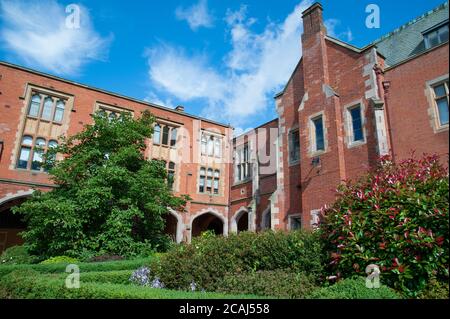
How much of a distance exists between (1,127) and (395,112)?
20018mm

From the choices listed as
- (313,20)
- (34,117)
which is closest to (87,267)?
(34,117)

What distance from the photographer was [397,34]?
14266 millimetres

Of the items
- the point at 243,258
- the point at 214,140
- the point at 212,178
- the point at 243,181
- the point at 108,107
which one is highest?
the point at 108,107

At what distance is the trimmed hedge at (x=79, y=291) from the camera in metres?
5.12

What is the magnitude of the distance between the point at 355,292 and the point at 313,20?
14.2 meters

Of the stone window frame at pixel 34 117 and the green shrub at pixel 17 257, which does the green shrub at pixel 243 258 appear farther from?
the stone window frame at pixel 34 117

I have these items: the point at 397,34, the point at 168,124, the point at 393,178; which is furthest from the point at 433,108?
the point at 168,124

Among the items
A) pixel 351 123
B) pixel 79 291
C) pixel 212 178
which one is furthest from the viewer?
pixel 212 178

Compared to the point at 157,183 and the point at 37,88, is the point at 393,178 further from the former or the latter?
the point at 37,88

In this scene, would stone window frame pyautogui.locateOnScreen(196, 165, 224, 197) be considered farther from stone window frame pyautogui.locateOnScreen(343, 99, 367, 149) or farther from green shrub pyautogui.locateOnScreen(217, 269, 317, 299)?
green shrub pyautogui.locateOnScreen(217, 269, 317, 299)

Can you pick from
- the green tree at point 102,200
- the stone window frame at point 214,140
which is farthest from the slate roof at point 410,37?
the stone window frame at point 214,140

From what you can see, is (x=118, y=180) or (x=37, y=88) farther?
(x=37, y=88)

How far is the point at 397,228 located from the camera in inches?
217

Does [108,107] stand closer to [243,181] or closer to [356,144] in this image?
[243,181]
